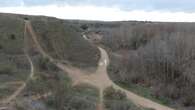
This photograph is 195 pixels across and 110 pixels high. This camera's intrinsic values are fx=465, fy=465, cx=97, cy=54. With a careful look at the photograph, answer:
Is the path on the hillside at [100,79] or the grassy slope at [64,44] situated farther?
the grassy slope at [64,44]

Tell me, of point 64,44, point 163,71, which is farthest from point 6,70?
point 64,44

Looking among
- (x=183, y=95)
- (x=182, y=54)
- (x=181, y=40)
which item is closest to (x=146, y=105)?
(x=183, y=95)

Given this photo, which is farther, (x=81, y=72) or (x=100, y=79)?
(x=81, y=72)

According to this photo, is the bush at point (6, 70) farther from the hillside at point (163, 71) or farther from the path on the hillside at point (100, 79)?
the hillside at point (163, 71)

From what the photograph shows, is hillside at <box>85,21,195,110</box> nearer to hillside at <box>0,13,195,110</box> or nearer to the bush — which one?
hillside at <box>0,13,195,110</box>

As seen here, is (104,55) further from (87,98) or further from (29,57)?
(87,98)

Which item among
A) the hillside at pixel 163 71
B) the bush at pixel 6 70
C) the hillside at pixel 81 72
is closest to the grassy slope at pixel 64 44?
the hillside at pixel 81 72

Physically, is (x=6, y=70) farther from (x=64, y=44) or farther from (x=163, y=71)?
(x=64, y=44)

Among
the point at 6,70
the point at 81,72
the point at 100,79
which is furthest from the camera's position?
the point at 81,72

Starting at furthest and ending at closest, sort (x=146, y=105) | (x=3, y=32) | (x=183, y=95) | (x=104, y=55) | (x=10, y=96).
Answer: (x=104, y=55)
(x=3, y=32)
(x=183, y=95)
(x=146, y=105)
(x=10, y=96)

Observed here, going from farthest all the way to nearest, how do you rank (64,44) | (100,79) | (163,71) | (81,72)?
(64,44), (163,71), (81,72), (100,79)

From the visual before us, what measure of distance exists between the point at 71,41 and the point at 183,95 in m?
25.7

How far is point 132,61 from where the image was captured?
49.6 meters

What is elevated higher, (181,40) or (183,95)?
(181,40)
